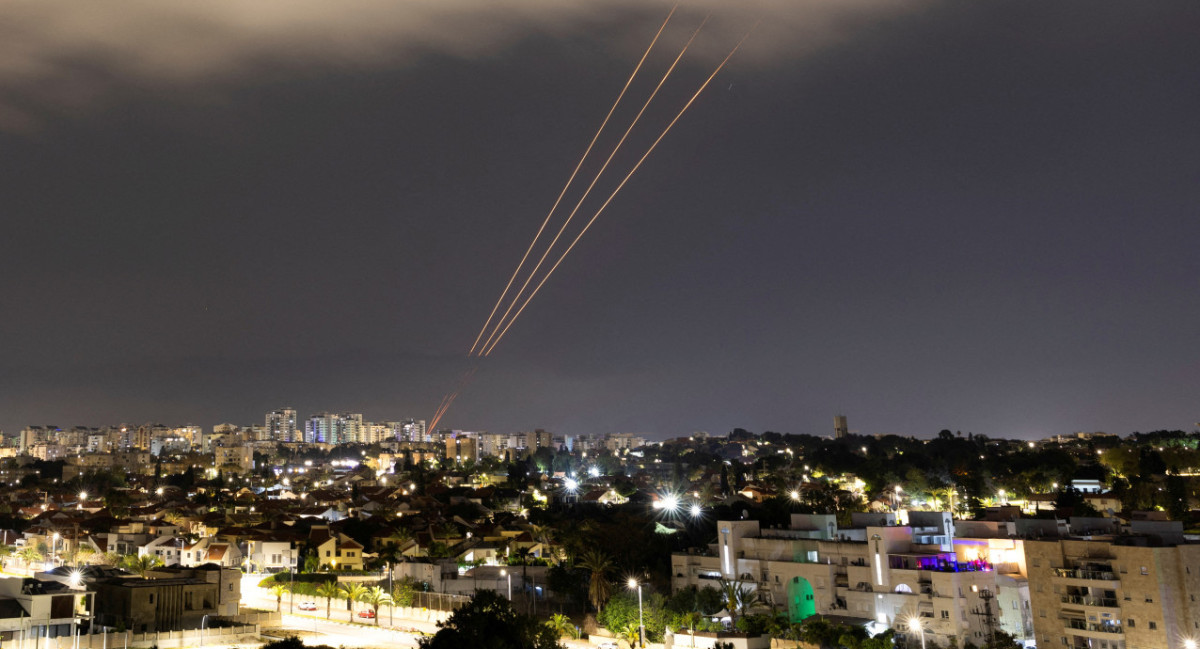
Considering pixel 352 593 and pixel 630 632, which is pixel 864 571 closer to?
pixel 630 632

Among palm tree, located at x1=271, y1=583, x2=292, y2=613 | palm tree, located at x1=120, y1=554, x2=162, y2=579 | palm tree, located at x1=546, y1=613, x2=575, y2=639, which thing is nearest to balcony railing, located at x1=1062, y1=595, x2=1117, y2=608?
palm tree, located at x1=546, y1=613, x2=575, y2=639

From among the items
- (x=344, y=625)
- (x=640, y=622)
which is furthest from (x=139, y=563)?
(x=640, y=622)

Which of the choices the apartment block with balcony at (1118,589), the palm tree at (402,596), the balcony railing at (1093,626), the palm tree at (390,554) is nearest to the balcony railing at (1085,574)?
the apartment block with balcony at (1118,589)

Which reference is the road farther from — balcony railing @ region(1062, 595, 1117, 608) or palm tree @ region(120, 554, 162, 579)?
balcony railing @ region(1062, 595, 1117, 608)

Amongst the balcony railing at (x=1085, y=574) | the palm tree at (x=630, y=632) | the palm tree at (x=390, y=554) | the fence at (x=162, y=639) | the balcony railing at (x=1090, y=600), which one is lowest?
the palm tree at (x=630, y=632)

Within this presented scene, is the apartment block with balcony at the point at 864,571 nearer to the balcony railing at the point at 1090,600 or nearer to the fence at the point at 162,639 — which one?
the balcony railing at the point at 1090,600

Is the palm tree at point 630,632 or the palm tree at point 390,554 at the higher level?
the palm tree at point 390,554

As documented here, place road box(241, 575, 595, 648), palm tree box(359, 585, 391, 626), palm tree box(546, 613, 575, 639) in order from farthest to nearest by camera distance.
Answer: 1. palm tree box(359, 585, 391, 626)
2. palm tree box(546, 613, 575, 639)
3. road box(241, 575, 595, 648)
